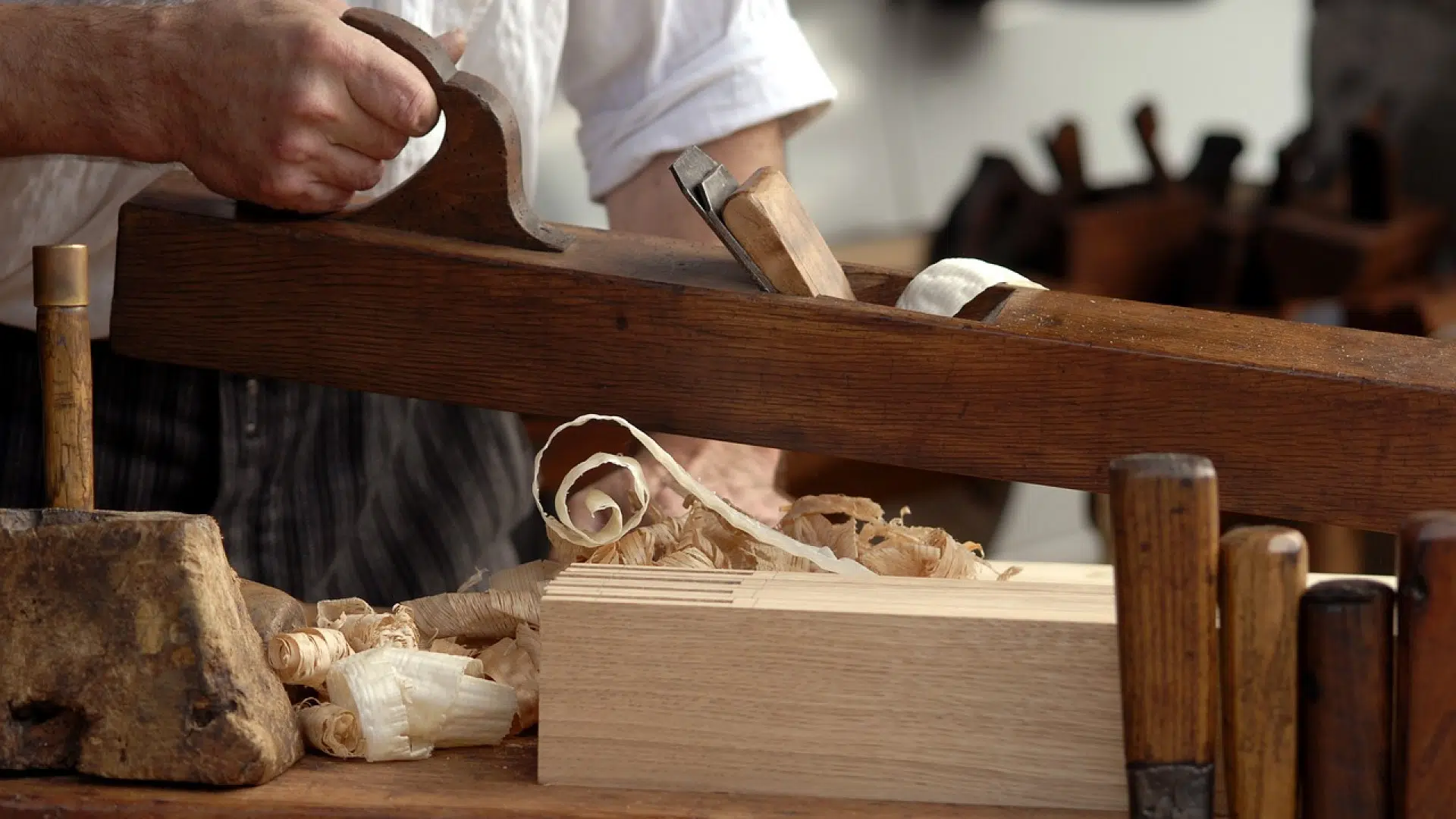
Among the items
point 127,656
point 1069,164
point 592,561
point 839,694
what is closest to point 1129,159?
point 1069,164

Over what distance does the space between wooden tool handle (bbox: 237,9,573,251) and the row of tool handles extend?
18.8 inches

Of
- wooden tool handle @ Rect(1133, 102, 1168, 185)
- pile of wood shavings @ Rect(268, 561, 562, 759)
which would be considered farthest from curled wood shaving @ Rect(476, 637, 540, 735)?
wooden tool handle @ Rect(1133, 102, 1168, 185)

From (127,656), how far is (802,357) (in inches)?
16.3

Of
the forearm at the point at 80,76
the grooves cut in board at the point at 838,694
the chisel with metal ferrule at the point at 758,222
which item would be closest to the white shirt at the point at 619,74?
the forearm at the point at 80,76

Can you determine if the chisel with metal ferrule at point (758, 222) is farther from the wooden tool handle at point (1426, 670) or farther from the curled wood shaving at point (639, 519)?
the wooden tool handle at point (1426, 670)

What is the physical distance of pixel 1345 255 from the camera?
9.12ft

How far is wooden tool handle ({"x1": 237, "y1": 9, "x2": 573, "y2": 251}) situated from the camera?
958 mm

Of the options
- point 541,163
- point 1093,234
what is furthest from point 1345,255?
point 541,163

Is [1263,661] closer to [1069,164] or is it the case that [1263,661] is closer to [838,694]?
[838,694]

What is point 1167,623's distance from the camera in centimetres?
67

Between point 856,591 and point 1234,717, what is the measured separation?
201 mm

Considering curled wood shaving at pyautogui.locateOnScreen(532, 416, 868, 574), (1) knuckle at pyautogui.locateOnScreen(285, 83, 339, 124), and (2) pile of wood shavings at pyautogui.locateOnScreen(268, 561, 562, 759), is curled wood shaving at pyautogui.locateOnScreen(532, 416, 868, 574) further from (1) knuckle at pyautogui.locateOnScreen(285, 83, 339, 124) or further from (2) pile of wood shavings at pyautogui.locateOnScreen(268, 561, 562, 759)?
(1) knuckle at pyautogui.locateOnScreen(285, 83, 339, 124)

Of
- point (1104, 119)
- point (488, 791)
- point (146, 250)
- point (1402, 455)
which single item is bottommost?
point (488, 791)

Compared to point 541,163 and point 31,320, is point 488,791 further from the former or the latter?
point 541,163
